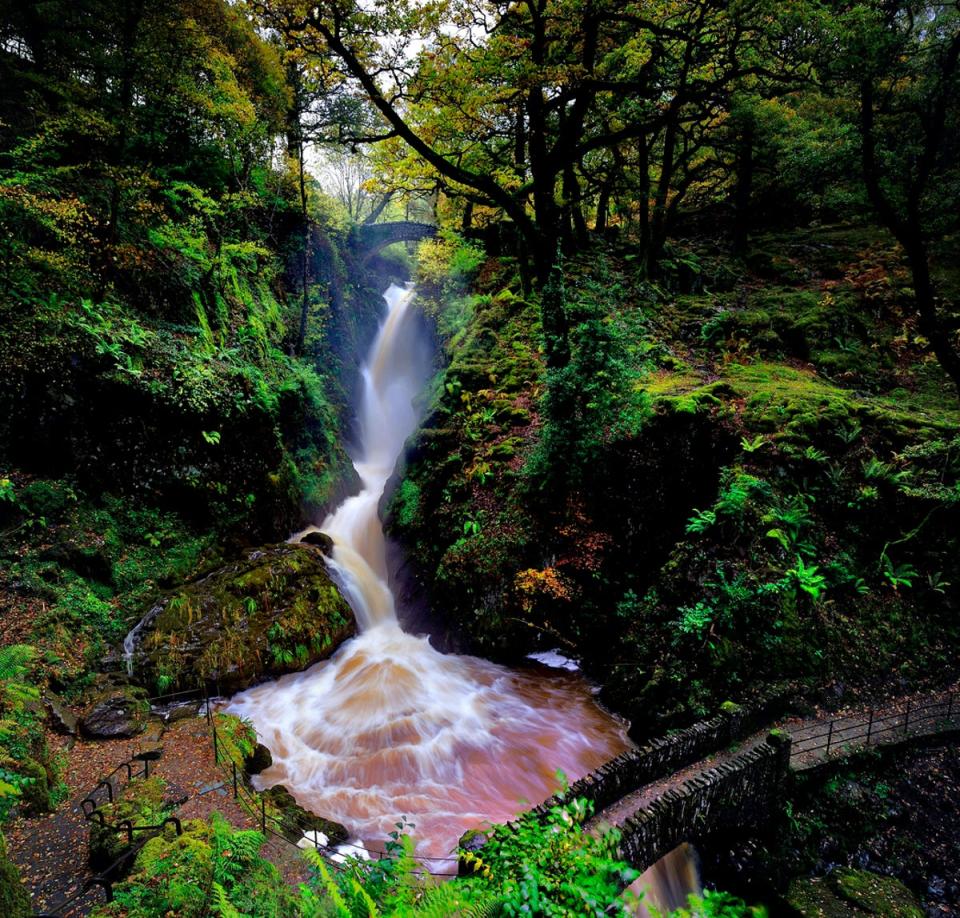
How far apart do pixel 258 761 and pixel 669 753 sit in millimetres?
5959

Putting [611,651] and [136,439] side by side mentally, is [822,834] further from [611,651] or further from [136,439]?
[136,439]

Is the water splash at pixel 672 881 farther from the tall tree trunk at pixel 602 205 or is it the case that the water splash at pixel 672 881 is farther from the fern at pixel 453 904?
the tall tree trunk at pixel 602 205

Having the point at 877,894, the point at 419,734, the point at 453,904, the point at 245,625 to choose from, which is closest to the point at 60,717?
the point at 245,625

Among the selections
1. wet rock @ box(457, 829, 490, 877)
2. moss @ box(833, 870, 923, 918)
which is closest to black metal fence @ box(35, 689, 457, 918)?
wet rock @ box(457, 829, 490, 877)

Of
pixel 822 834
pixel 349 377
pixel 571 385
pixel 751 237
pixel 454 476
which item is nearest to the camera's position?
pixel 822 834

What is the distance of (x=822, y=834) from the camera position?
5.76 meters

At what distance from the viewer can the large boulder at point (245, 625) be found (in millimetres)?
8336

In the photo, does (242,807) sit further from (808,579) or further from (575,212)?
(575,212)

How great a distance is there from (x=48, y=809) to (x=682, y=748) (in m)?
7.34

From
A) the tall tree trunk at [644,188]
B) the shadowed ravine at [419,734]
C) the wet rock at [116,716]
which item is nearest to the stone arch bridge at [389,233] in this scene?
the tall tree trunk at [644,188]

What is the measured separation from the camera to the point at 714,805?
560cm

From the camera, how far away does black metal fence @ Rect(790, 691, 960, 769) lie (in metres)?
6.16

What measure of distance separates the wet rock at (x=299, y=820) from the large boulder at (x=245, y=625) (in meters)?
2.89

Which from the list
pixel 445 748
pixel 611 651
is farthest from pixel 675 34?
pixel 445 748
